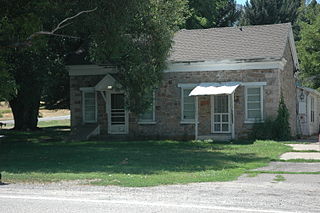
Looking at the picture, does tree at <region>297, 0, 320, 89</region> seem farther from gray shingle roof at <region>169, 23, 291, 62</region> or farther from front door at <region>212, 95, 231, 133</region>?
front door at <region>212, 95, 231, 133</region>

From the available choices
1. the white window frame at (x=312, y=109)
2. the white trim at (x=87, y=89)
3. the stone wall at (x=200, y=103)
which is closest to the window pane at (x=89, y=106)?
the white trim at (x=87, y=89)

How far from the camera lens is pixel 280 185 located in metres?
11.2

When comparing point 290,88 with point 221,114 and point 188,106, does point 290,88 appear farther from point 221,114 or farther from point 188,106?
point 188,106

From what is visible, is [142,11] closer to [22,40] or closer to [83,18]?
[83,18]

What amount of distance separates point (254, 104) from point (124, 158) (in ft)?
29.3

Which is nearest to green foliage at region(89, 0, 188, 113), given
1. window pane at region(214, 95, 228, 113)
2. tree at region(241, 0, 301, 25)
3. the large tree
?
the large tree

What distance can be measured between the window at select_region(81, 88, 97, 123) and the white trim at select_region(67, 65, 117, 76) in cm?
88

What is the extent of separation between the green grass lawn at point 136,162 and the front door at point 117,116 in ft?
12.4

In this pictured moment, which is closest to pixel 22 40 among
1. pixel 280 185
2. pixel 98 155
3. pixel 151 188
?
pixel 98 155

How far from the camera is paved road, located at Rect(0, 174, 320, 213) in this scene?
336 inches

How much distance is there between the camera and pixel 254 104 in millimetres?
24047

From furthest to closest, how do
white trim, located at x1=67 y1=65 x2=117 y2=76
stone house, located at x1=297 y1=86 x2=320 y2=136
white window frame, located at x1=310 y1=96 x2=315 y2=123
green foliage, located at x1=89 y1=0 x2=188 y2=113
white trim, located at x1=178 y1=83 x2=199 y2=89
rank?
white window frame, located at x1=310 y1=96 x2=315 y2=123
stone house, located at x1=297 y1=86 x2=320 y2=136
white trim, located at x1=67 y1=65 x2=117 y2=76
white trim, located at x1=178 y1=83 x2=199 y2=89
green foliage, located at x1=89 y1=0 x2=188 y2=113

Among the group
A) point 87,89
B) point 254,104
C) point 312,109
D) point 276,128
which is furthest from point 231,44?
point 87,89

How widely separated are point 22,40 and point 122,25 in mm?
3430
